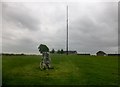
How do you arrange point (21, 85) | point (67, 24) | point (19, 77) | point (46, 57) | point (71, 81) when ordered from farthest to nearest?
point (67, 24), point (46, 57), point (19, 77), point (71, 81), point (21, 85)

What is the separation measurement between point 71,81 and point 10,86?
4.52m

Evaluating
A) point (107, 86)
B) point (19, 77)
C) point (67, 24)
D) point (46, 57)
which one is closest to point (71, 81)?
point (107, 86)

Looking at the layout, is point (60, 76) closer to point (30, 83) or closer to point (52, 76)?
point (52, 76)

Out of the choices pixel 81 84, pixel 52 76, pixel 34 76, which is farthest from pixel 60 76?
pixel 81 84

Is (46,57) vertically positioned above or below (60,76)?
above

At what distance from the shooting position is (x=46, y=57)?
86.5ft

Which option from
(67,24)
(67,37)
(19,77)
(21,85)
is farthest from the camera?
(67,37)

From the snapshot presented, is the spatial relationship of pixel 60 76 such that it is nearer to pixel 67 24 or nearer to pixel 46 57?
pixel 46 57

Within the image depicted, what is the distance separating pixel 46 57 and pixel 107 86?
32.1ft

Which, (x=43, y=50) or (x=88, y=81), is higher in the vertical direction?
(x=43, y=50)

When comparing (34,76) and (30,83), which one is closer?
(30,83)

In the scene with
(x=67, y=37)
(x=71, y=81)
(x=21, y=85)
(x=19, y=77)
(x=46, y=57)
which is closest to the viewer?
(x=21, y=85)

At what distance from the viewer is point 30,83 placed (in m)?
18.0

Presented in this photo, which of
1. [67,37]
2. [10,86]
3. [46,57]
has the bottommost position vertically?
[10,86]
